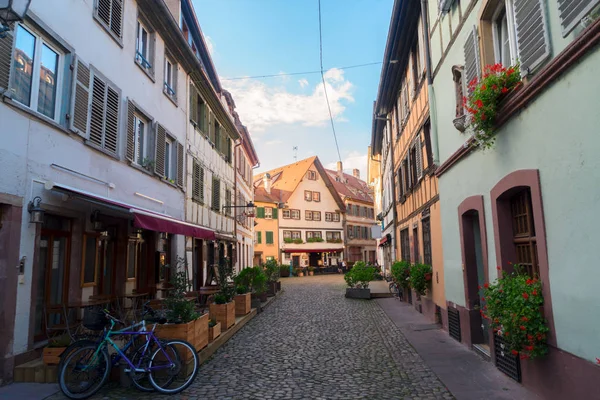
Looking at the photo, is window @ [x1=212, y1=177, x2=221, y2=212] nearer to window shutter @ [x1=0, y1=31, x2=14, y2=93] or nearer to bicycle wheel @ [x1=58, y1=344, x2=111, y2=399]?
window shutter @ [x1=0, y1=31, x2=14, y2=93]

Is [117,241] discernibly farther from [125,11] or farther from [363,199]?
[363,199]

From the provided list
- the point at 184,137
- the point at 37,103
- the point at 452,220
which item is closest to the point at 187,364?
the point at 37,103

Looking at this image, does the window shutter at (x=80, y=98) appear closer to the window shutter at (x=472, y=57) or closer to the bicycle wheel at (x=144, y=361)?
the bicycle wheel at (x=144, y=361)

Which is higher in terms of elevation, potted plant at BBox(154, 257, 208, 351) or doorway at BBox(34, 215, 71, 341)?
doorway at BBox(34, 215, 71, 341)

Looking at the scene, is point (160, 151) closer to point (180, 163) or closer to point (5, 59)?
point (180, 163)

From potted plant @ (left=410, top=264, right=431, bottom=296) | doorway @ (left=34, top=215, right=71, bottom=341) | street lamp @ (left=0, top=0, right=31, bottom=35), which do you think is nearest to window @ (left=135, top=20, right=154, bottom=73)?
doorway @ (left=34, top=215, right=71, bottom=341)

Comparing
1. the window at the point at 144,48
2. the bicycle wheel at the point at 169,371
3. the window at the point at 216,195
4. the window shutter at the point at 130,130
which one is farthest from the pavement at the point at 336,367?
the window at the point at 216,195

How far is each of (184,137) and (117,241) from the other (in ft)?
15.8

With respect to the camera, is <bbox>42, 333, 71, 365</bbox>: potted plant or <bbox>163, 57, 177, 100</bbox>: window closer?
<bbox>42, 333, 71, 365</bbox>: potted plant

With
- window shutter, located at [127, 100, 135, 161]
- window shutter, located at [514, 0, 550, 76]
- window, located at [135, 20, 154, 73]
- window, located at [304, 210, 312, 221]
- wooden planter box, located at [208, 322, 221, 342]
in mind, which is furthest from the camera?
window, located at [304, 210, 312, 221]

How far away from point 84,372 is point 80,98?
441 cm

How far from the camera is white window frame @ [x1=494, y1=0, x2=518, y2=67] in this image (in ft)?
17.2

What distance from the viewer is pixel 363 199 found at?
51.1 meters

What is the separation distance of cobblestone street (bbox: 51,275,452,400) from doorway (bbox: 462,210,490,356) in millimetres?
1128
